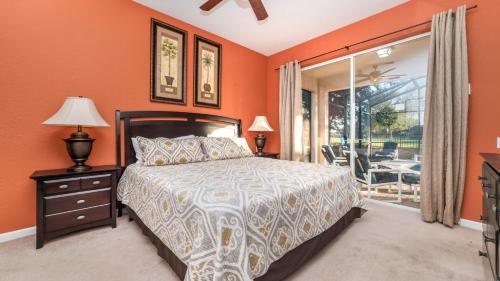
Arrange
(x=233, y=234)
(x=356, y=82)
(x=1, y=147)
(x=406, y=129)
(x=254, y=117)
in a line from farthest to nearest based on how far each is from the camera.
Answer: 1. (x=254, y=117)
2. (x=356, y=82)
3. (x=406, y=129)
4. (x=1, y=147)
5. (x=233, y=234)

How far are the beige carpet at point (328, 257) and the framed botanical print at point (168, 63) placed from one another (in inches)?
74.5

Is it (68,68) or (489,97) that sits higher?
(68,68)

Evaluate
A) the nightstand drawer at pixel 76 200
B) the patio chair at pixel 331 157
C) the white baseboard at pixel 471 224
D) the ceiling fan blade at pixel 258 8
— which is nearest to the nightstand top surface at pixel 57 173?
the nightstand drawer at pixel 76 200

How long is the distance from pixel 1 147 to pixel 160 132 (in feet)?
5.03

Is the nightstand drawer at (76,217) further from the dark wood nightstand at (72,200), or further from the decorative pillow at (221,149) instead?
the decorative pillow at (221,149)

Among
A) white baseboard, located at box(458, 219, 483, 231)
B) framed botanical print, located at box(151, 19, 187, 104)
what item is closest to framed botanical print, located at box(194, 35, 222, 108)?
framed botanical print, located at box(151, 19, 187, 104)

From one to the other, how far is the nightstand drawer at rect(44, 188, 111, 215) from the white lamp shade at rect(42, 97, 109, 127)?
70cm

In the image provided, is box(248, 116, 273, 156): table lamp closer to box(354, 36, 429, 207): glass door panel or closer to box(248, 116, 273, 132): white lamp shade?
box(248, 116, 273, 132): white lamp shade

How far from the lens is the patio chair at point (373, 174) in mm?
3227

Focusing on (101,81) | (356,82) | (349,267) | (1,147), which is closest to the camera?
(349,267)

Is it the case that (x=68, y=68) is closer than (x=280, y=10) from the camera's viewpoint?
Yes

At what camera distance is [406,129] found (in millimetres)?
3070

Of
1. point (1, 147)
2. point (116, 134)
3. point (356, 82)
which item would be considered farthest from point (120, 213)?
point (356, 82)

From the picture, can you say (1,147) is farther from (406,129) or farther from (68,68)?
(406,129)
